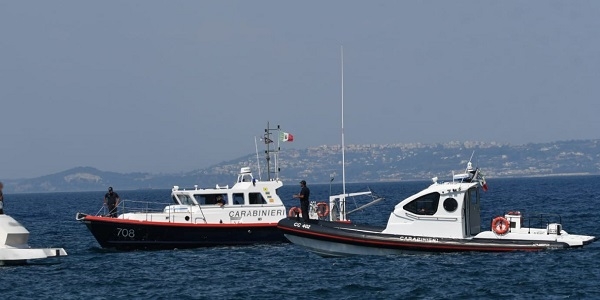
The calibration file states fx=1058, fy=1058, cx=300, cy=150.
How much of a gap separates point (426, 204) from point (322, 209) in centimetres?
822

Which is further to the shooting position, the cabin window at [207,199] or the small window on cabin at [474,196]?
the cabin window at [207,199]

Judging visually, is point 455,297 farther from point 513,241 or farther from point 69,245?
point 69,245

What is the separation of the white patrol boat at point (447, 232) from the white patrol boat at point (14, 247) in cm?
904

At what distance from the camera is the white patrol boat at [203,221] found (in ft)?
130

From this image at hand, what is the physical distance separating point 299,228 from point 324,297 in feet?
23.1

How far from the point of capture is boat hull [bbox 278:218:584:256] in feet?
108

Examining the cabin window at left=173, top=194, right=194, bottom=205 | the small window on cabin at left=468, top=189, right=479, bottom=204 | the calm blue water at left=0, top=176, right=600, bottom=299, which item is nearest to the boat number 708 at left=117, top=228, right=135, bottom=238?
the calm blue water at left=0, top=176, right=600, bottom=299

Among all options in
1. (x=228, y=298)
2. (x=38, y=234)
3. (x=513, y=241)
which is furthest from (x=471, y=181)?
(x=38, y=234)

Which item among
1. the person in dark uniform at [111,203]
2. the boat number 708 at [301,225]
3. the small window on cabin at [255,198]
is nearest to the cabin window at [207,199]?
the small window on cabin at [255,198]

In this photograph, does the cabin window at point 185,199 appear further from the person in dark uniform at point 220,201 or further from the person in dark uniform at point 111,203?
the person in dark uniform at point 111,203

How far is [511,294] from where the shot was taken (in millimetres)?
27188

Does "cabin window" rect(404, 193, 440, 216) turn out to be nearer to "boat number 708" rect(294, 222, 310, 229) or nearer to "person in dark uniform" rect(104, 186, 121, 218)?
"boat number 708" rect(294, 222, 310, 229)

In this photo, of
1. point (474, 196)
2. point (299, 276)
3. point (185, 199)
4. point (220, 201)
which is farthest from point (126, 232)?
point (474, 196)

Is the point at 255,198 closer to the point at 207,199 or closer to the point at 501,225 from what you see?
the point at 207,199
